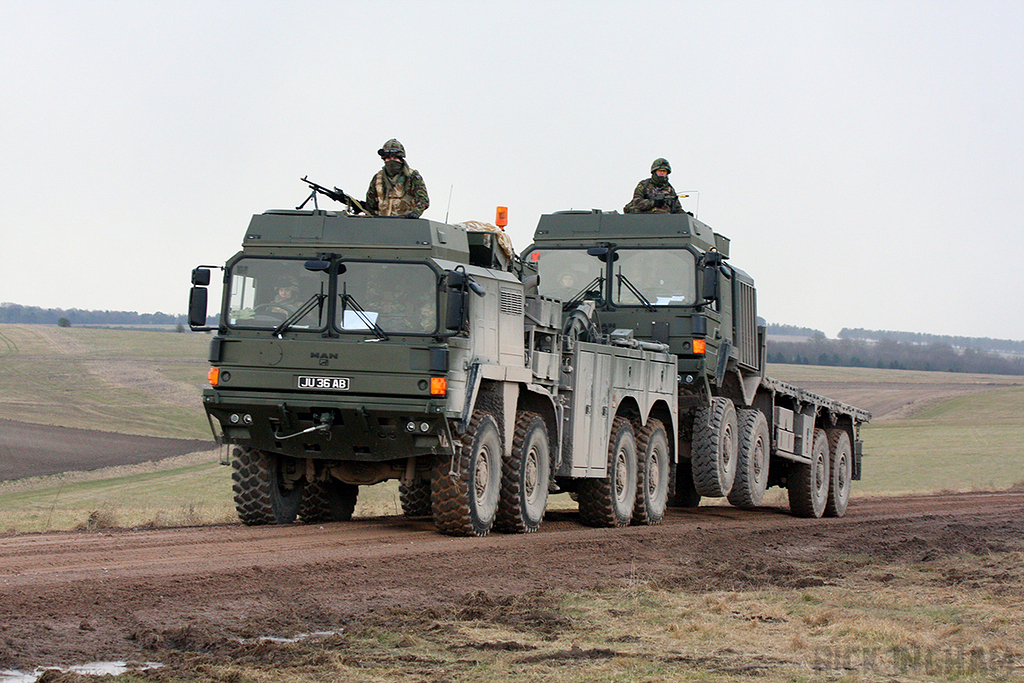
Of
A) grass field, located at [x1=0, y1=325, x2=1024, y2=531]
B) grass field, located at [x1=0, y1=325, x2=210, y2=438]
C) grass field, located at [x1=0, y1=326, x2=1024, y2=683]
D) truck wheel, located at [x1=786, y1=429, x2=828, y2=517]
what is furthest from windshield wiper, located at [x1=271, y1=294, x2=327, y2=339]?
grass field, located at [x1=0, y1=325, x2=210, y2=438]

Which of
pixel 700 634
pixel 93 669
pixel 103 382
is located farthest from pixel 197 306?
pixel 103 382

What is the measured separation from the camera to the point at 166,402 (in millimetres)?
61625

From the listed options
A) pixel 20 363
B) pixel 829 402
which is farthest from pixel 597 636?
pixel 20 363

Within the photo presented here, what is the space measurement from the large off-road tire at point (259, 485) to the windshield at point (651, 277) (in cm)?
592

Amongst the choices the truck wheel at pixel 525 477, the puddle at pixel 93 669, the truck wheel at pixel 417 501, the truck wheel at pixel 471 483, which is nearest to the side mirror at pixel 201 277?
the truck wheel at pixel 471 483

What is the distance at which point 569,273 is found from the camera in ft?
58.7

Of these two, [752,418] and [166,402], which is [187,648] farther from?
[166,402]

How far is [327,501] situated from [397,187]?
375 centimetres

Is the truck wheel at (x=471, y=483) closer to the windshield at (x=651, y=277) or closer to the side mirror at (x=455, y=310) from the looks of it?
the side mirror at (x=455, y=310)

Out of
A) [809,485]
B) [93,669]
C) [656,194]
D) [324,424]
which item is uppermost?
[656,194]

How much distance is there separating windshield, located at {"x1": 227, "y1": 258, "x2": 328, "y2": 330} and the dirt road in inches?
81.9

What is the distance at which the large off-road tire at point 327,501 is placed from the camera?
1476cm

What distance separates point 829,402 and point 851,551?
309 inches

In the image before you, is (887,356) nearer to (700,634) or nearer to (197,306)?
(197,306)
